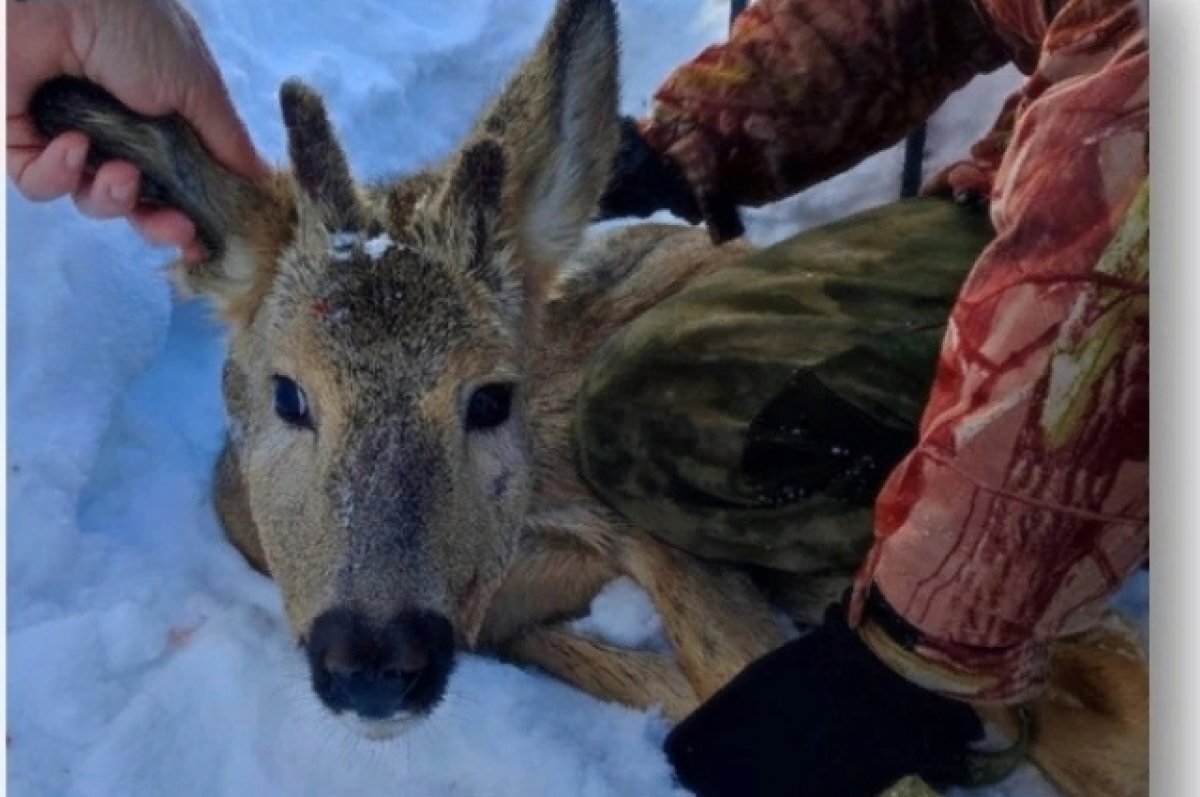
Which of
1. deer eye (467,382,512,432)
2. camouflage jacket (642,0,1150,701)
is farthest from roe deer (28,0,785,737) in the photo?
camouflage jacket (642,0,1150,701)

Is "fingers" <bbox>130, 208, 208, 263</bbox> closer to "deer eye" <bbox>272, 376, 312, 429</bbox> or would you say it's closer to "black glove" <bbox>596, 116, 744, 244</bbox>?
"deer eye" <bbox>272, 376, 312, 429</bbox>

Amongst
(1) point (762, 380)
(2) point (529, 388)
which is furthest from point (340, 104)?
(1) point (762, 380)

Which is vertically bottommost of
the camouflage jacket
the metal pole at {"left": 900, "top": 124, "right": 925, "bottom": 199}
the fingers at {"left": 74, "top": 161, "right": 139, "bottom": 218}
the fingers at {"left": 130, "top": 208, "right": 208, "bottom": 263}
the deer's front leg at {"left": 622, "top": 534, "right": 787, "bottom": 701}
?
the deer's front leg at {"left": 622, "top": 534, "right": 787, "bottom": 701}

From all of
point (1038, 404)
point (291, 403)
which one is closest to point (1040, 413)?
point (1038, 404)

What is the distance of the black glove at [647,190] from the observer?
3.65 ft

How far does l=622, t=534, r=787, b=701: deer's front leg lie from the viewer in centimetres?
110

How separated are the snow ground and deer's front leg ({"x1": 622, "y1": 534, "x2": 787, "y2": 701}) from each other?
0.06m

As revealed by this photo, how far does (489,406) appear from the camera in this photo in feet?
3.58

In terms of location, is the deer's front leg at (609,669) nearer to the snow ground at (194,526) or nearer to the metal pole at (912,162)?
the snow ground at (194,526)

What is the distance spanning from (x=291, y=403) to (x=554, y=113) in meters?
0.28

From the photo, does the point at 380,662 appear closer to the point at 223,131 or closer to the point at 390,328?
the point at 390,328

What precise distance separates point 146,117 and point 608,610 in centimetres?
48

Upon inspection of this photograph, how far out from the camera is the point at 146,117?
3.58ft

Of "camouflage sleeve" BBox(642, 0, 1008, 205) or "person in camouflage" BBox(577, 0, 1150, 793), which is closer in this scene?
"person in camouflage" BBox(577, 0, 1150, 793)
